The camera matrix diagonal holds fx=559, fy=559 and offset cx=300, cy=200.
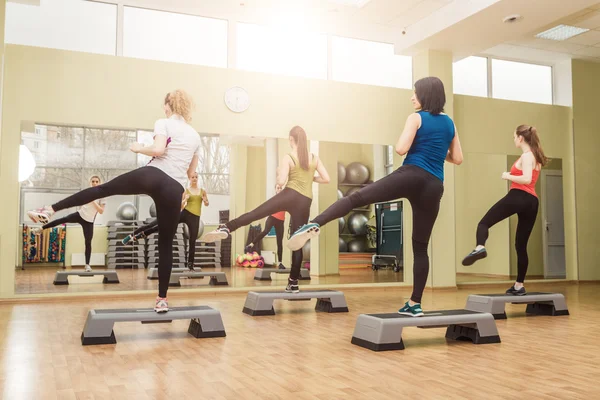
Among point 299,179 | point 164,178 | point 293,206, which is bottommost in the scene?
point 293,206

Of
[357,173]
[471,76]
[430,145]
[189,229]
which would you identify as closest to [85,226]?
[189,229]

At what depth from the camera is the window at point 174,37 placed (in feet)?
21.7

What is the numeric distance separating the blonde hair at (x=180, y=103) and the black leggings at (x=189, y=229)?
2.65 meters

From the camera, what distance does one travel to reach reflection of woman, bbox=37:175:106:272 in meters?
5.99

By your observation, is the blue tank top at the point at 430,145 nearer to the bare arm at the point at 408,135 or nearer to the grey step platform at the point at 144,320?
the bare arm at the point at 408,135

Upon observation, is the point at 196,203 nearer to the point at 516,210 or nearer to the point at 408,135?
the point at 516,210

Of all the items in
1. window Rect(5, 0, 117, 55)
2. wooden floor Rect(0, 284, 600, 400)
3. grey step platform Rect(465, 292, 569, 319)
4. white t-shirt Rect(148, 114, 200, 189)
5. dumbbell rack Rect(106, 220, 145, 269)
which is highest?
window Rect(5, 0, 117, 55)

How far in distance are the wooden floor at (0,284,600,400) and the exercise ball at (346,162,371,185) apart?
10.9ft

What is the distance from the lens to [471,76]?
333 inches

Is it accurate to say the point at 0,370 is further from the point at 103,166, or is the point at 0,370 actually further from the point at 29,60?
the point at 29,60

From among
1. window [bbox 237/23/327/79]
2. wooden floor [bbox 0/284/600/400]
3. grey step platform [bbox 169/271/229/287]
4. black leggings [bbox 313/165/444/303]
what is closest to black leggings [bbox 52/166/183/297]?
wooden floor [bbox 0/284/600/400]

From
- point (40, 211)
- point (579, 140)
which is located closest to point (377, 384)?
point (40, 211)

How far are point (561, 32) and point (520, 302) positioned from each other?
4932 mm

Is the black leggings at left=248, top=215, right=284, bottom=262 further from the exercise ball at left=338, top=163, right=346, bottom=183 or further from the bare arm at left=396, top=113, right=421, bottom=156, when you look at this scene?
the bare arm at left=396, top=113, right=421, bottom=156
